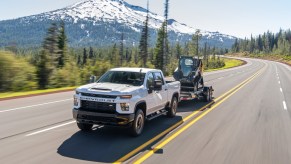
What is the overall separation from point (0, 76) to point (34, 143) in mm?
15913

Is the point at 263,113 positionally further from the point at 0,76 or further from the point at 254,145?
the point at 0,76

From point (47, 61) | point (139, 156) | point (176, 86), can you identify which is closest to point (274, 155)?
point (139, 156)

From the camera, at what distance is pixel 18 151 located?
8.02 meters

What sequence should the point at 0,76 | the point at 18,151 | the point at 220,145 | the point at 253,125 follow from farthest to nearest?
the point at 0,76 < the point at 253,125 < the point at 220,145 < the point at 18,151

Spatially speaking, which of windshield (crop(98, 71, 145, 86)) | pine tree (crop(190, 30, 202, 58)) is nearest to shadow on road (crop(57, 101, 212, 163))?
windshield (crop(98, 71, 145, 86))

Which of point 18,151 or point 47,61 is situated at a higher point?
point 47,61

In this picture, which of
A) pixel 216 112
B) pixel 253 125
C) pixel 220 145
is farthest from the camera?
pixel 216 112

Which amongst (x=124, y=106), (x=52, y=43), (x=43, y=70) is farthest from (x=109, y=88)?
(x=52, y=43)

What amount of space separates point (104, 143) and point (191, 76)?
1051 centimetres

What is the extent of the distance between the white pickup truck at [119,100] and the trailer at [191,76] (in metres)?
7.09

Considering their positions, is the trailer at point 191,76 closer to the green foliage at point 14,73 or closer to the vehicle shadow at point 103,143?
the vehicle shadow at point 103,143

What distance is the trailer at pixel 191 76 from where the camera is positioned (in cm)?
1866

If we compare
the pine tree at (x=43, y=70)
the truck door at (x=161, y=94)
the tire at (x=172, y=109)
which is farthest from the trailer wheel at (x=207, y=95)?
the pine tree at (x=43, y=70)

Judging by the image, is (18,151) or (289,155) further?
(289,155)
